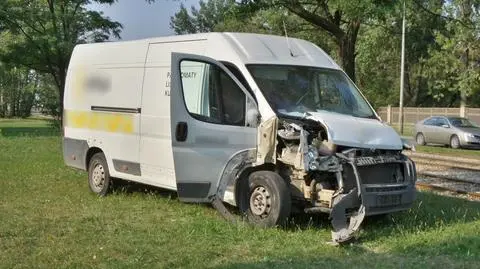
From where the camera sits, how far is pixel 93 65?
11.4 metres

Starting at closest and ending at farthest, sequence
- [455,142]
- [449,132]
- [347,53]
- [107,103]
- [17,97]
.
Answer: [107,103] < [347,53] < [455,142] < [449,132] < [17,97]

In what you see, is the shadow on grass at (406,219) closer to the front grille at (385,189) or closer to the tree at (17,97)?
the front grille at (385,189)

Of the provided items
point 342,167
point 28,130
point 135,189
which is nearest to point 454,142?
point 135,189

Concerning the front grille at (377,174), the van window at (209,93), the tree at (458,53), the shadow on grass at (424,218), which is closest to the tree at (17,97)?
the tree at (458,53)

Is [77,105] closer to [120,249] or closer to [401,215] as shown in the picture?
[120,249]

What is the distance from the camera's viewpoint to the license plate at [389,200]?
26.6 ft

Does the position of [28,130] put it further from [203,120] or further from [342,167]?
[342,167]

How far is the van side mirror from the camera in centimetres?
846

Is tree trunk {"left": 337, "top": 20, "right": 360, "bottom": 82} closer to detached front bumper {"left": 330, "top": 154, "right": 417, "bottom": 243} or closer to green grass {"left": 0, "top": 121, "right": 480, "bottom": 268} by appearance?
green grass {"left": 0, "top": 121, "right": 480, "bottom": 268}

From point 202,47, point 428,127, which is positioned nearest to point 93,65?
point 202,47

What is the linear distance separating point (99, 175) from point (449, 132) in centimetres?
2145

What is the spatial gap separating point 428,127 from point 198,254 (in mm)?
25403

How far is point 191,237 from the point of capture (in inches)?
307

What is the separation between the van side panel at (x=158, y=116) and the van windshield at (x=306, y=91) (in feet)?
4.00
